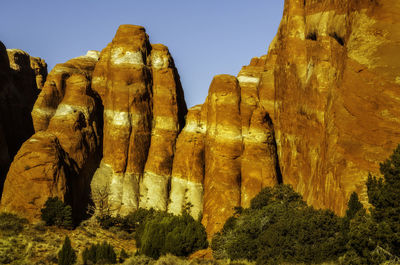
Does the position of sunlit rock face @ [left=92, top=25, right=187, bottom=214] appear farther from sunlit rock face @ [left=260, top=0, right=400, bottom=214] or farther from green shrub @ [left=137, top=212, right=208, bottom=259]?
sunlit rock face @ [left=260, top=0, right=400, bottom=214]

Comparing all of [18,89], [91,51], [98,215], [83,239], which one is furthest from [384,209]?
[18,89]

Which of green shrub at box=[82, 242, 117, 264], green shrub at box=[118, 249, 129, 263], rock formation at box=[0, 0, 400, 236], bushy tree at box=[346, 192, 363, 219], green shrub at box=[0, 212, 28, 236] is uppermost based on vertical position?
rock formation at box=[0, 0, 400, 236]

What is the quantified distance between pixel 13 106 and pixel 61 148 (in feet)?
59.3

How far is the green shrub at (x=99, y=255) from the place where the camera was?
35.2 m

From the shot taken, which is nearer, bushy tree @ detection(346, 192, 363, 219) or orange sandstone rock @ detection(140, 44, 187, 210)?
bushy tree @ detection(346, 192, 363, 219)

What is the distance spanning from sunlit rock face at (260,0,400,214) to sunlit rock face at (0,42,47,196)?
27.3 metres

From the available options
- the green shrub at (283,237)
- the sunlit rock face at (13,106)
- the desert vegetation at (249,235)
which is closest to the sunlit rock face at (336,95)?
the green shrub at (283,237)

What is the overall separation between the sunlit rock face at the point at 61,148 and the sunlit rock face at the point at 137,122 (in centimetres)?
158

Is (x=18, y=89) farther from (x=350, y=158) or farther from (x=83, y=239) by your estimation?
(x=350, y=158)

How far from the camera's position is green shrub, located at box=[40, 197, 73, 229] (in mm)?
42062

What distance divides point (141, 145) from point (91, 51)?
1622 centimetres

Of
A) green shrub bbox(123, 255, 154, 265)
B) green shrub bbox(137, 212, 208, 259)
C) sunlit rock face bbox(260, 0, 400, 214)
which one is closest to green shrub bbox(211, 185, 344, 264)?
green shrub bbox(137, 212, 208, 259)

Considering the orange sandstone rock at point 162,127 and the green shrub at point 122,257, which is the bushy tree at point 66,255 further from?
the orange sandstone rock at point 162,127

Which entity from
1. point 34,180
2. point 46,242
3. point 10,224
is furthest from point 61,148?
point 46,242
